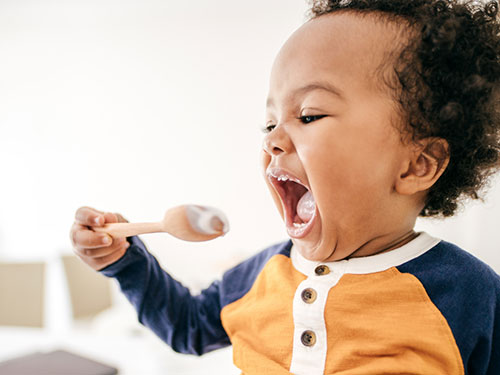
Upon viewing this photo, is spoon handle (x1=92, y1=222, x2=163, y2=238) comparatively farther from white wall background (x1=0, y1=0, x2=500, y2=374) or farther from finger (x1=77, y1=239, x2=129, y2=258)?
white wall background (x1=0, y1=0, x2=500, y2=374)

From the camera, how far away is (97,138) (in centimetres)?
357

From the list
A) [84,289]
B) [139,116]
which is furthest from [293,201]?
[139,116]

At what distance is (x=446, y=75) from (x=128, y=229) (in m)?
0.46

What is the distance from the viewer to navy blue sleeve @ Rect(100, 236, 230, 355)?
0.70 meters

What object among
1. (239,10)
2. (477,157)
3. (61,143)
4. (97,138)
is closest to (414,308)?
(477,157)

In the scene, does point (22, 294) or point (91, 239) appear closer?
point (91, 239)

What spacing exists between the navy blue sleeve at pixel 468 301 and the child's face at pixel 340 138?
0.25 ft

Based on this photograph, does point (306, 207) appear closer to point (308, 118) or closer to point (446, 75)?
point (308, 118)

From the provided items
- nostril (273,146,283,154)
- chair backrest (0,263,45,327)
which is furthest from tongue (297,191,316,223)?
chair backrest (0,263,45,327)

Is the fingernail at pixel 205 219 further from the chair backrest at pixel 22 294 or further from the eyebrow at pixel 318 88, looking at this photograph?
the chair backrest at pixel 22 294

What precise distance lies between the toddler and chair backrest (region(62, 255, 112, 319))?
1.87 m

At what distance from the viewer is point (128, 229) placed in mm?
554

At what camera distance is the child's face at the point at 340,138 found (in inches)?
21.2

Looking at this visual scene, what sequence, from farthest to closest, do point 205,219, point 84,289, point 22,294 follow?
1. point 84,289
2. point 22,294
3. point 205,219
